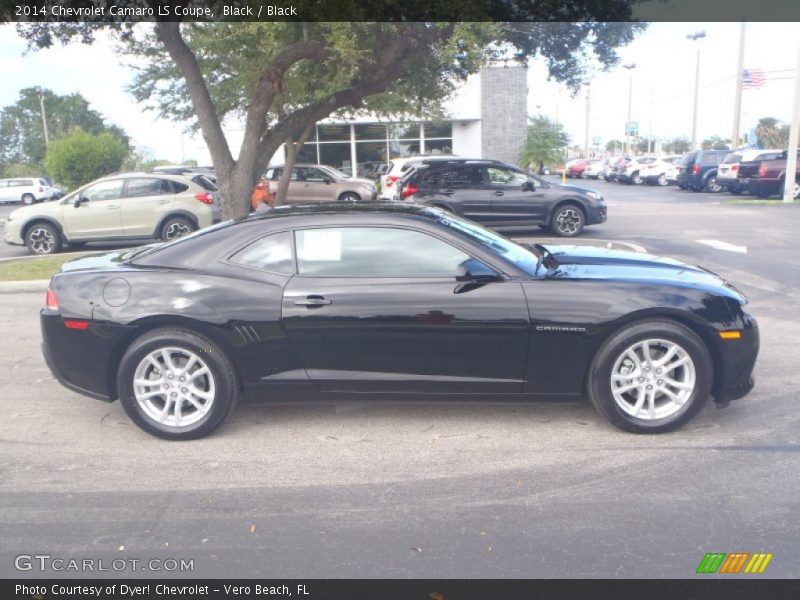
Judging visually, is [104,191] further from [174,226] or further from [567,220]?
[567,220]

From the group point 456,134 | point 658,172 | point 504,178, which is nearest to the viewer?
point 504,178

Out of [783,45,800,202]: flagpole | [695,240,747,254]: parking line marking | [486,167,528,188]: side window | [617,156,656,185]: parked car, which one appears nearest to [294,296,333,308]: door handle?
[695,240,747,254]: parking line marking

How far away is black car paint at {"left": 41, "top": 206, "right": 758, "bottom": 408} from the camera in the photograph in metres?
4.92

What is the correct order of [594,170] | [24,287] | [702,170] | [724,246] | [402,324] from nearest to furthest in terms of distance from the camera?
[402,324] < [24,287] < [724,246] < [702,170] < [594,170]

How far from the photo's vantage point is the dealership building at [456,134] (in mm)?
38812

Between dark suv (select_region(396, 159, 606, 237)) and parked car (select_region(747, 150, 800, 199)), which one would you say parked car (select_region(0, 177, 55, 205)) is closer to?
dark suv (select_region(396, 159, 606, 237))

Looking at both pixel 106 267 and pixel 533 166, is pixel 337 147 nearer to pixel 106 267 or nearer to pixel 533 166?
pixel 533 166

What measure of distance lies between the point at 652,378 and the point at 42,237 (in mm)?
13238

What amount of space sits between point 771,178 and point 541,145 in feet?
57.2

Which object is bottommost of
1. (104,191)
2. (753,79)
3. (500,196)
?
(500,196)

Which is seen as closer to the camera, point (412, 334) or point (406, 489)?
point (406, 489)

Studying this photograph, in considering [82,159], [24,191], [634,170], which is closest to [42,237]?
[82,159]

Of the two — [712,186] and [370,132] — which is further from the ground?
[370,132]

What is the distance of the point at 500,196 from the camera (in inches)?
604
